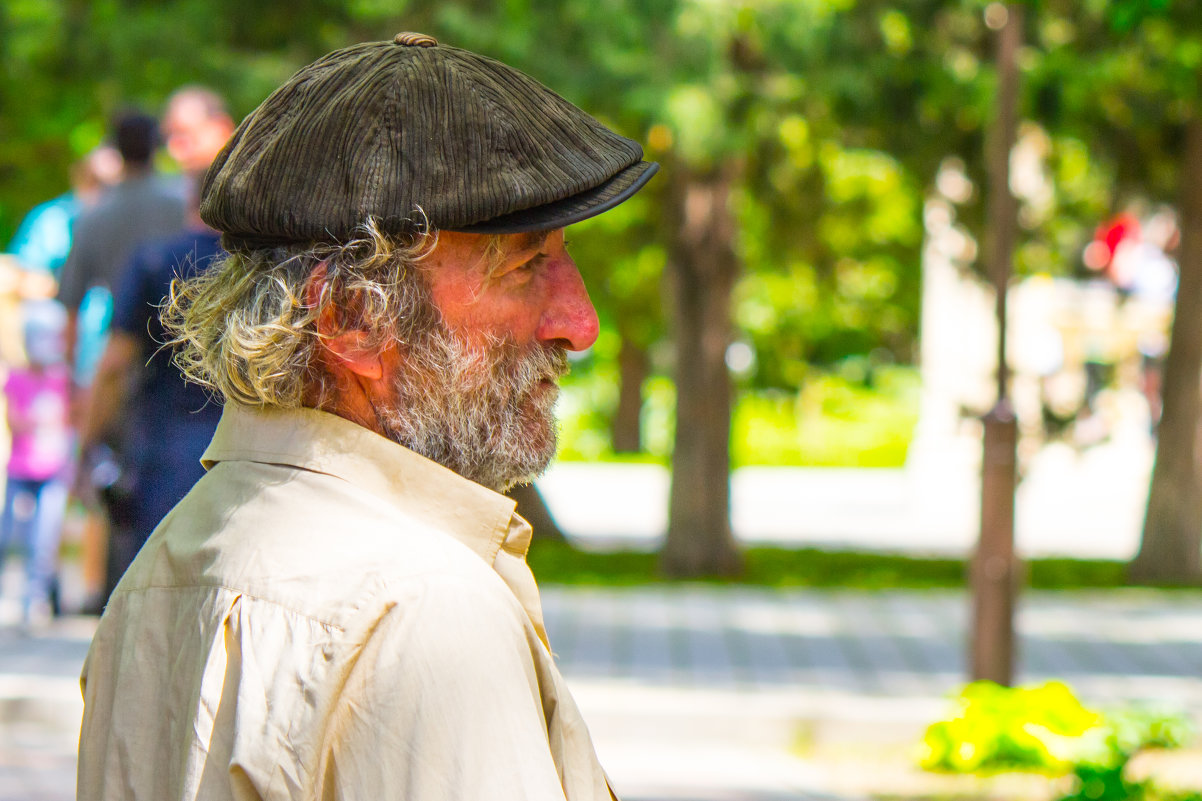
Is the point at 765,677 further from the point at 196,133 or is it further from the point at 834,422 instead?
the point at 834,422

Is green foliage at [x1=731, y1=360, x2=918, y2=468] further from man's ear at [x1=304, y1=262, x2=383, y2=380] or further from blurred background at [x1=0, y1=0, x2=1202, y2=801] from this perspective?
man's ear at [x1=304, y1=262, x2=383, y2=380]

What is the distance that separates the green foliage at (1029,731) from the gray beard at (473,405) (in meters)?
4.69

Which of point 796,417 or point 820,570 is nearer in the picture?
point 820,570

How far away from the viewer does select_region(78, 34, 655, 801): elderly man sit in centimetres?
117

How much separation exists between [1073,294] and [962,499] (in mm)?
12329

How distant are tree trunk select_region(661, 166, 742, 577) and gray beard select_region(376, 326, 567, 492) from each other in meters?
11.2

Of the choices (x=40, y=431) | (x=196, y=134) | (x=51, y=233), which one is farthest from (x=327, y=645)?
(x=40, y=431)

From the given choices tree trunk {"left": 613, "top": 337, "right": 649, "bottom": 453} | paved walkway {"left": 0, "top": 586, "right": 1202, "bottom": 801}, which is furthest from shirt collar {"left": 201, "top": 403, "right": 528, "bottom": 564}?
tree trunk {"left": 613, "top": 337, "right": 649, "bottom": 453}

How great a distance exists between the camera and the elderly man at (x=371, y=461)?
3.85 ft

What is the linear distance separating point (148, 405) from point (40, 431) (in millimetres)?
4528

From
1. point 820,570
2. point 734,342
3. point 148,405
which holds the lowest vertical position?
point 820,570

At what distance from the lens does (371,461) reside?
1364 mm

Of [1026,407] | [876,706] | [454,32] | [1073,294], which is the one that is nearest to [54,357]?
[454,32]

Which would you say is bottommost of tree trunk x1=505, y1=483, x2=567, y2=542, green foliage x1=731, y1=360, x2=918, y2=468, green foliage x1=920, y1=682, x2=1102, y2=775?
green foliage x1=731, y1=360, x2=918, y2=468
